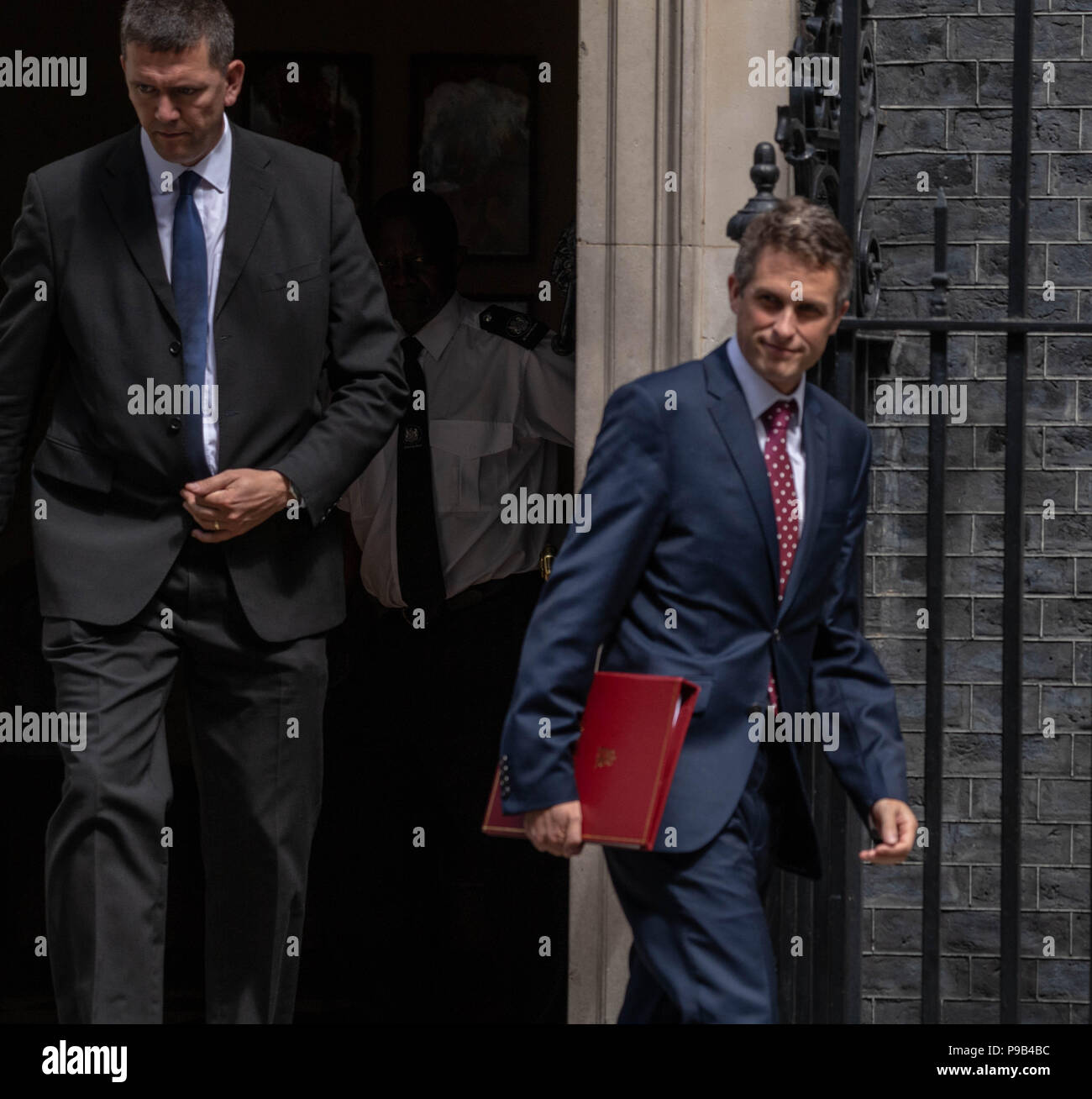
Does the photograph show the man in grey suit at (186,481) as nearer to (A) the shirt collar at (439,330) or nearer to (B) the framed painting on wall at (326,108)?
(A) the shirt collar at (439,330)

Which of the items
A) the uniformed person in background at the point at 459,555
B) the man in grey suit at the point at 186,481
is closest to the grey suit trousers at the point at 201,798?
the man in grey suit at the point at 186,481

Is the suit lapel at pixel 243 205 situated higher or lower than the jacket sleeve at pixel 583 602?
higher

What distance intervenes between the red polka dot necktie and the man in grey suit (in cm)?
92

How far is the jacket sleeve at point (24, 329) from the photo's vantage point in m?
4.32

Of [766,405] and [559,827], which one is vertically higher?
[766,405]

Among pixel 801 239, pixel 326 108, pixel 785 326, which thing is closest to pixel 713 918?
pixel 785 326

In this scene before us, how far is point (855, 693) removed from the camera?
160 inches

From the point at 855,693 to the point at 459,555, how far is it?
7.60 feet

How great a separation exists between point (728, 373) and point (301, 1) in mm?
4782

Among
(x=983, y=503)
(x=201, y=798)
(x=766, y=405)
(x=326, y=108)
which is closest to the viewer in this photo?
(x=766, y=405)

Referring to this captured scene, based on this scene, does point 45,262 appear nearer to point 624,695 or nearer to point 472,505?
point 624,695

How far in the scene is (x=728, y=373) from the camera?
3945 millimetres

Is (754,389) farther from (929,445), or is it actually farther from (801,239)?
(929,445)

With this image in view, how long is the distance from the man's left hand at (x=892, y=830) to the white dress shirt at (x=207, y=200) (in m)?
1.48
